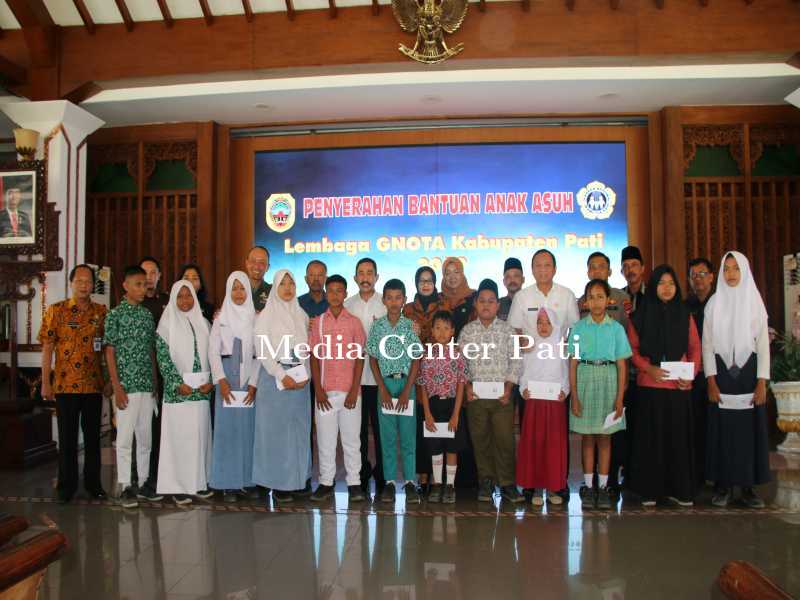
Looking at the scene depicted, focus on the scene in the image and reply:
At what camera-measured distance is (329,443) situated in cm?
379

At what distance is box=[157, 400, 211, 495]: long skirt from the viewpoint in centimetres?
376

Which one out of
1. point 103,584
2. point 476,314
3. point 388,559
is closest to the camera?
point 103,584

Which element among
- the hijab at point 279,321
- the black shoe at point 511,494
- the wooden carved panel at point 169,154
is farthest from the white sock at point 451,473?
the wooden carved panel at point 169,154

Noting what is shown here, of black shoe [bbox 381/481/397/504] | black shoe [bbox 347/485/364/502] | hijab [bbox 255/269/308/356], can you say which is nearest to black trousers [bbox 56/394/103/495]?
hijab [bbox 255/269/308/356]

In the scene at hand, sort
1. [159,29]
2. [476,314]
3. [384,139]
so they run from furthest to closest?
[384,139], [159,29], [476,314]

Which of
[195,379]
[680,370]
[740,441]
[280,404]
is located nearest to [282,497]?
[280,404]

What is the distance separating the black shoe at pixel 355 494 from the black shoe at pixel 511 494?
0.86 meters

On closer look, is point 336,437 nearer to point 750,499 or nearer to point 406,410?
point 406,410

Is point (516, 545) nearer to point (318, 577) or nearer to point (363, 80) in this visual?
point (318, 577)

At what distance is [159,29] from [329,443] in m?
4.00

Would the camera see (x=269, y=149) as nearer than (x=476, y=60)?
No

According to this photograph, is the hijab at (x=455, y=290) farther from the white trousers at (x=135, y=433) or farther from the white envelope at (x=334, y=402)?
the white trousers at (x=135, y=433)

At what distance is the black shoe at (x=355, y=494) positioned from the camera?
373 cm

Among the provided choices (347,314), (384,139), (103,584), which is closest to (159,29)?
(384,139)
